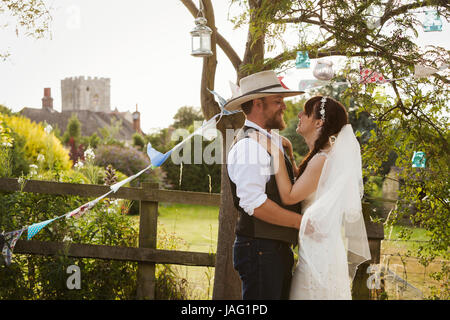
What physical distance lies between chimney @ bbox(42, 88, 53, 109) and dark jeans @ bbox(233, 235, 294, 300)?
54418 millimetres

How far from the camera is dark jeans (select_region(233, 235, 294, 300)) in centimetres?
282

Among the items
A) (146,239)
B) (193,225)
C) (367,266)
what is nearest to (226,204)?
(146,239)

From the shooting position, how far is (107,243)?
17.0 feet

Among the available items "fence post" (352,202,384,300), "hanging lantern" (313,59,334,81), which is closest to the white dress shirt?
"hanging lantern" (313,59,334,81)

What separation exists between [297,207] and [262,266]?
449 mm

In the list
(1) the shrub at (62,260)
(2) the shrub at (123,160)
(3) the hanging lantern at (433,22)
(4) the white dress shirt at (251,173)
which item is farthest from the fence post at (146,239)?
(2) the shrub at (123,160)

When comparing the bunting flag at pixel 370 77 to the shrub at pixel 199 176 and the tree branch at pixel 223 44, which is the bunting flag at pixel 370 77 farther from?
the shrub at pixel 199 176

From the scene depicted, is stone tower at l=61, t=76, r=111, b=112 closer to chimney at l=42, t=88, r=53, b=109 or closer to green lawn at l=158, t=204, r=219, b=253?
chimney at l=42, t=88, r=53, b=109

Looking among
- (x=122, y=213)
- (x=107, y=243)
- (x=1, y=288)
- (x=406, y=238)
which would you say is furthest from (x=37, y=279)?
(x=406, y=238)

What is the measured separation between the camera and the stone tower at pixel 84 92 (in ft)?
265

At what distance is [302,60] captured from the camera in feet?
13.9

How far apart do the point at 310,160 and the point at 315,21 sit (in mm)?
1837

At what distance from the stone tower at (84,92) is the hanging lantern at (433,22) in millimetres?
79089
